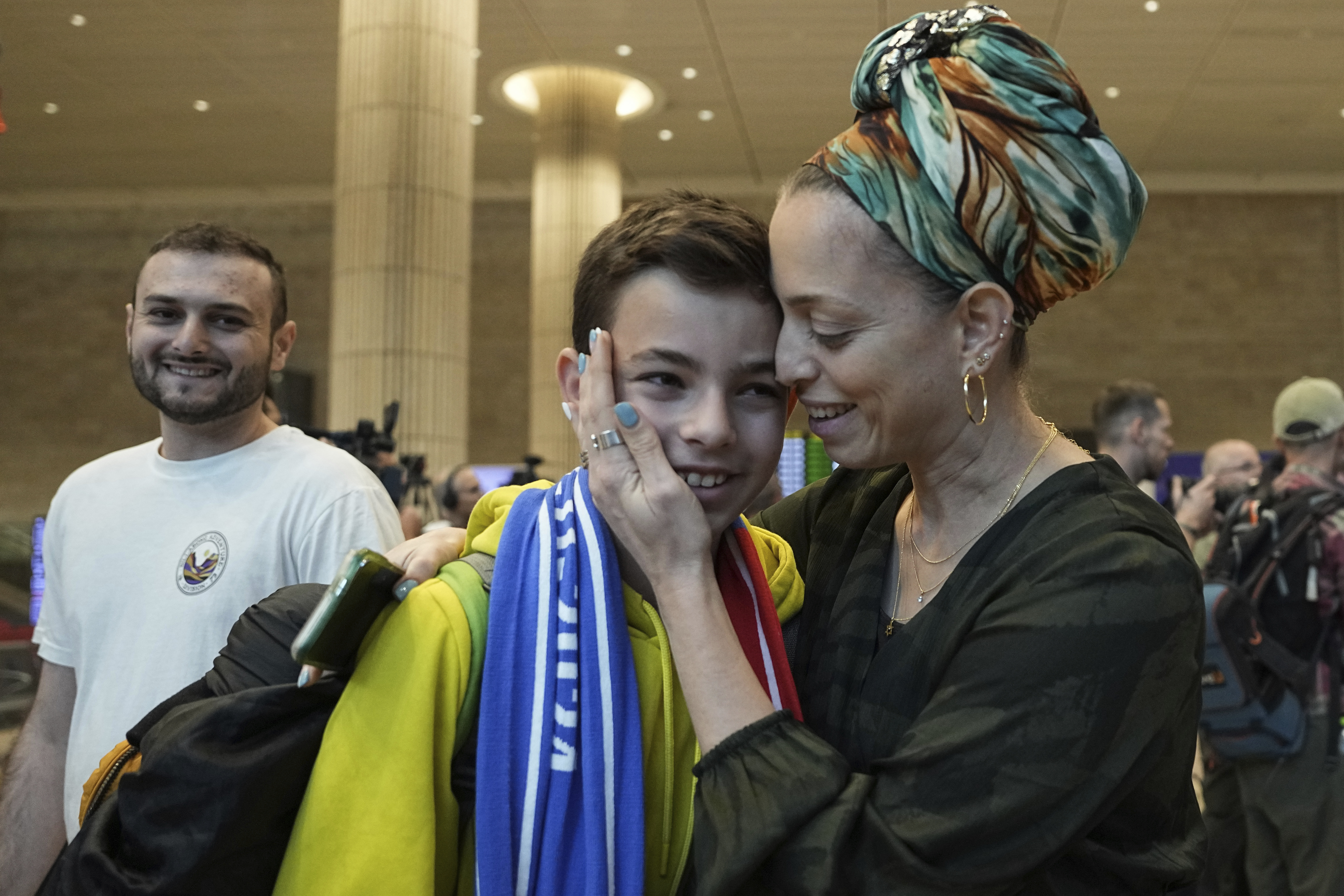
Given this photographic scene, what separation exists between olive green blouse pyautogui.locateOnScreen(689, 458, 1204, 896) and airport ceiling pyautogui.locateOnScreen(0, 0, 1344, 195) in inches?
524

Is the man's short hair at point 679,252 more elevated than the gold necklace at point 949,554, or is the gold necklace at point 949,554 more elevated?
the man's short hair at point 679,252

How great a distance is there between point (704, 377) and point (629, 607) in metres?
0.33

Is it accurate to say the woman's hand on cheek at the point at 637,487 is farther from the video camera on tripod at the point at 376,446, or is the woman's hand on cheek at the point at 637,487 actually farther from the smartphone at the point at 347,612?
the video camera on tripod at the point at 376,446

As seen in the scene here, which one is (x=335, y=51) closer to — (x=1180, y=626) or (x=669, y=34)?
(x=669, y=34)

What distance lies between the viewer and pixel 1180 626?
1343mm

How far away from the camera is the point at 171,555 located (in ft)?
8.19

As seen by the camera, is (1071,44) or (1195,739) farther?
(1071,44)

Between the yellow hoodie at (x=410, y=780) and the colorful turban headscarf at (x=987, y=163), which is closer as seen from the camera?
the yellow hoodie at (x=410, y=780)

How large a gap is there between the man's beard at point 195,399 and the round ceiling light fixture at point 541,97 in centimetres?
1436

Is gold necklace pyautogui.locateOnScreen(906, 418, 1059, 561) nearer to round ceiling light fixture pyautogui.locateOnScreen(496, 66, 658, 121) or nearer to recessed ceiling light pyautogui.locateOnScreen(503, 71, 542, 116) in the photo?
round ceiling light fixture pyautogui.locateOnScreen(496, 66, 658, 121)

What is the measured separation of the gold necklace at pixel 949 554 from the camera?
1596 millimetres

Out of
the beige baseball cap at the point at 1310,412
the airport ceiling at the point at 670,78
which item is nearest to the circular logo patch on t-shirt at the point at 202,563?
the beige baseball cap at the point at 1310,412

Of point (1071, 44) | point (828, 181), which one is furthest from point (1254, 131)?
point (828, 181)

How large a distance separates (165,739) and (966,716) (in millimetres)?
900
